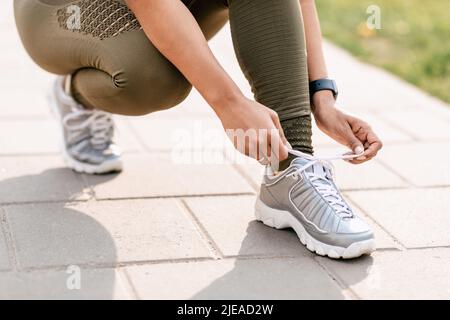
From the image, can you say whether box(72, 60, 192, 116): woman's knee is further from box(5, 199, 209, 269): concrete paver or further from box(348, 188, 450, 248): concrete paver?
box(348, 188, 450, 248): concrete paver

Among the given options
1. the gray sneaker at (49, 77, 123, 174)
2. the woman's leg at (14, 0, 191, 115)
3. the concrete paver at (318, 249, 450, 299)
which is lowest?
the concrete paver at (318, 249, 450, 299)

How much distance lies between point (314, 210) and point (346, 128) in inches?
9.0

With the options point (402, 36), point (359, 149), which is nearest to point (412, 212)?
point (359, 149)

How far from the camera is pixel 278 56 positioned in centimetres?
197

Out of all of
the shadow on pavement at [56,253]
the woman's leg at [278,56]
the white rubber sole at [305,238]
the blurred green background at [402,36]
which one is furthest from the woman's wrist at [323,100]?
the blurred green background at [402,36]

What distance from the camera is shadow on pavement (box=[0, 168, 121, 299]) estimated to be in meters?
1.73

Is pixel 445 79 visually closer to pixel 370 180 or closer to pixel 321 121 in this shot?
pixel 370 180

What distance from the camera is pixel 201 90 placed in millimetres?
1863

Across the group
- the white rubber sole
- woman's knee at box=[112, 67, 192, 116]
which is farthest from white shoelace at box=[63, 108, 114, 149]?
the white rubber sole

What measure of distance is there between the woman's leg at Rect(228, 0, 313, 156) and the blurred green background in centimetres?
156

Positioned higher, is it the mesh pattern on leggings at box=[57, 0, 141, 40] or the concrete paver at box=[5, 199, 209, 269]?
the mesh pattern on leggings at box=[57, 0, 141, 40]

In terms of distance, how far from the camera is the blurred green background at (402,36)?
3709 mm

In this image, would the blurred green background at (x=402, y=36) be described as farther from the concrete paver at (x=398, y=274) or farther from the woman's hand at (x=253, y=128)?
the woman's hand at (x=253, y=128)

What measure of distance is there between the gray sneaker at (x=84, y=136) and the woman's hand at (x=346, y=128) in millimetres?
633
